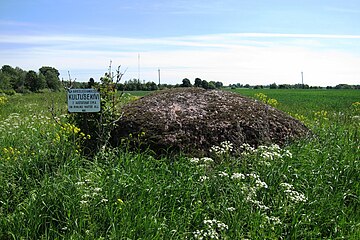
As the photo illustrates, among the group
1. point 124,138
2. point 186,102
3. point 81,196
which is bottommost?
point 81,196

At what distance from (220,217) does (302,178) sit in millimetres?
1313

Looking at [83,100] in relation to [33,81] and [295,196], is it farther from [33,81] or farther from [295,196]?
[33,81]

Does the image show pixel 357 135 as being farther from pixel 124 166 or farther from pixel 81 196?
pixel 81 196

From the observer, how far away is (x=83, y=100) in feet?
17.4

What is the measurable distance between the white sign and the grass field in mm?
423

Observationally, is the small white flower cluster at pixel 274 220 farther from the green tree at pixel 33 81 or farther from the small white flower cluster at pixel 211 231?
the green tree at pixel 33 81

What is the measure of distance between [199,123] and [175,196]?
1.92 meters

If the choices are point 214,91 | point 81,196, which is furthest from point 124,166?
point 214,91

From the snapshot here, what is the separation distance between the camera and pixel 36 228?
366cm

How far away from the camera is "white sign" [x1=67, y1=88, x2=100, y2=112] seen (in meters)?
5.29

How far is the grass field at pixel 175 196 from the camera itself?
363 centimetres

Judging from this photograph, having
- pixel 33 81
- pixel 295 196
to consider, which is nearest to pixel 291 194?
pixel 295 196

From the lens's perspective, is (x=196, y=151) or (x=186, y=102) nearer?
(x=196, y=151)

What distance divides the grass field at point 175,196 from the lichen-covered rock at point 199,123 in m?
0.47
